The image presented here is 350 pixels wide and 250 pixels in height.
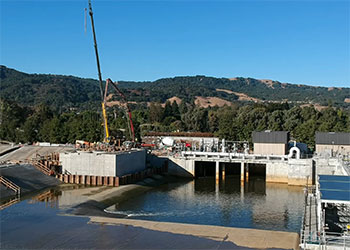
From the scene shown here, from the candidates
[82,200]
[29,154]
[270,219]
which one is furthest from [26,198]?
[29,154]

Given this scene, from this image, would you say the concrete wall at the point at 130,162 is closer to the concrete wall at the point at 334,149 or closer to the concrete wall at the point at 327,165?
the concrete wall at the point at 327,165

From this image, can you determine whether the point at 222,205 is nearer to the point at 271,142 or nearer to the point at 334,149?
the point at 271,142

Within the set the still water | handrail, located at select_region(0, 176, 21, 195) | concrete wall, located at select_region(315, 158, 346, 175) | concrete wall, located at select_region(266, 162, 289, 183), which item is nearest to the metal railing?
the still water

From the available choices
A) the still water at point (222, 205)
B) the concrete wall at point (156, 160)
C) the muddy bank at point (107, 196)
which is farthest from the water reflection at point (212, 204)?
the concrete wall at point (156, 160)

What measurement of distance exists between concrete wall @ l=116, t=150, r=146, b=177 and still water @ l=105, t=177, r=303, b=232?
4629mm

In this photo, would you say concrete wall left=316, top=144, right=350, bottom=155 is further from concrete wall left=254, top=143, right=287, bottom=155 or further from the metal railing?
the metal railing

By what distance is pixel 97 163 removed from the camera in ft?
158

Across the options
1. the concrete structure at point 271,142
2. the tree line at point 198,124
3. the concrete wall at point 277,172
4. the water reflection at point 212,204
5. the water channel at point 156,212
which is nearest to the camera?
the water channel at point 156,212

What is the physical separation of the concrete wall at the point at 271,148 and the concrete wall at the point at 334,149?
5723 millimetres

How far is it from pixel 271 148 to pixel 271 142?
871mm

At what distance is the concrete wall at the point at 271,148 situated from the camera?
184ft

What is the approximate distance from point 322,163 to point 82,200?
31615 mm

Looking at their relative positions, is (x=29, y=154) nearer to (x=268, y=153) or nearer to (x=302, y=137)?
(x=268, y=153)

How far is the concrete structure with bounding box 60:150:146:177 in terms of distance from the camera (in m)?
47.5
